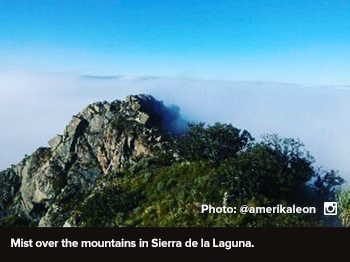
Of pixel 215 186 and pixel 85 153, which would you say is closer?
pixel 215 186

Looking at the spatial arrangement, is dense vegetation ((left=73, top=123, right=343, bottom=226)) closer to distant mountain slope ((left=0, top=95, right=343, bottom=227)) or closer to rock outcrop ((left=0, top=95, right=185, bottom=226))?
distant mountain slope ((left=0, top=95, right=343, bottom=227))

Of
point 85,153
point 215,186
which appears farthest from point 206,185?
point 85,153

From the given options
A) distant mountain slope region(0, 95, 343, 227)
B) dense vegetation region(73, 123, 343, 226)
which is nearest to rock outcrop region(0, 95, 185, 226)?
distant mountain slope region(0, 95, 343, 227)

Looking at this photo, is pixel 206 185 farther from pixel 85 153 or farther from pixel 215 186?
pixel 85 153

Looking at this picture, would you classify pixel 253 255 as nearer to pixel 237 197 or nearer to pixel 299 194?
pixel 237 197

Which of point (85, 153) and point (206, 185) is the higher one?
point (206, 185)

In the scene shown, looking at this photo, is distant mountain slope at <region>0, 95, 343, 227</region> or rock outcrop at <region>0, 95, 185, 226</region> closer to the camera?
distant mountain slope at <region>0, 95, 343, 227</region>
